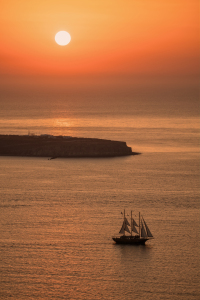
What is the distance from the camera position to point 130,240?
69.2 meters

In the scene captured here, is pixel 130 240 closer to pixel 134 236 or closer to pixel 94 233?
pixel 134 236

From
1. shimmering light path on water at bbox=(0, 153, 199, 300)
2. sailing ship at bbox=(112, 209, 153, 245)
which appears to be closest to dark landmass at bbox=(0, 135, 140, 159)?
shimmering light path on water at bbox=(0, 153, 199, 300)

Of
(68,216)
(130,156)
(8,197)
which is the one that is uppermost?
(130,156)

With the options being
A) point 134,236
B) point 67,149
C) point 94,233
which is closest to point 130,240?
point 134,236

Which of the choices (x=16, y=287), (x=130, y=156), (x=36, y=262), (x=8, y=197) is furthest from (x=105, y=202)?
(x=130, y=156)

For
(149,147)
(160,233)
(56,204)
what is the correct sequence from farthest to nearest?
(149,147), (56,204), (160,233)

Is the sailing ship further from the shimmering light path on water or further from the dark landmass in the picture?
the dark landmass

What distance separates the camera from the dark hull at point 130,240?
6841 centimetres

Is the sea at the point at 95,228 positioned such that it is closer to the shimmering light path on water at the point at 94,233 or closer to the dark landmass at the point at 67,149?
the shimmering light path on water at the point at 94,233

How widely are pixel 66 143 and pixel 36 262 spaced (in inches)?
2964

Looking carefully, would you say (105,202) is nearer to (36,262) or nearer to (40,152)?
(36,262)

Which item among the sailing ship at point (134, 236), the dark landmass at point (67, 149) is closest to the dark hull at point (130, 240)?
the sailing ship at point (134, 236)

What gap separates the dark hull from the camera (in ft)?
224

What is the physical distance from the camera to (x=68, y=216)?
3108 inches
